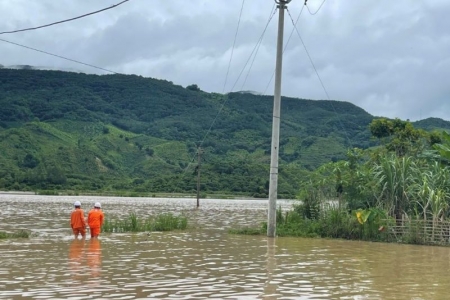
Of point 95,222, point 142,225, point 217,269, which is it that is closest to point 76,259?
point 217,269

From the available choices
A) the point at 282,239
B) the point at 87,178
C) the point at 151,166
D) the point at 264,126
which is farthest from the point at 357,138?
the point at 282,239

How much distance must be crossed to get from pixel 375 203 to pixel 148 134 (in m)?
121

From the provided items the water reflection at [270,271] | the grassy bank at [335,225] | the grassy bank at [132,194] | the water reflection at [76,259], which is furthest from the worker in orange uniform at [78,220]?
the grassy bank at [132,194]

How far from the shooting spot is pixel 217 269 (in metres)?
13.9

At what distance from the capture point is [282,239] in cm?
2166

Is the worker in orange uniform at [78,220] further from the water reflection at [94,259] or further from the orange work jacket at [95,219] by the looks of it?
the water reflection at [94,259]

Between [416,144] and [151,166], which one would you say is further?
[151,166]

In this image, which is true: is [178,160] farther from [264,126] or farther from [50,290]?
[50,290]

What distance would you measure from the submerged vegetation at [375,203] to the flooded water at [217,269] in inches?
40.1

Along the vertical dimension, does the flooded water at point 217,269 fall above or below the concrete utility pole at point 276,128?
below

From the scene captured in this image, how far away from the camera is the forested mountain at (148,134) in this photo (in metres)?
99.1

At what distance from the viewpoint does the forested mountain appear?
99.1 metres

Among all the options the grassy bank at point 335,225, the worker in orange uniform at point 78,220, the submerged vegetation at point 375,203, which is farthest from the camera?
the grassy bank at point 335,225

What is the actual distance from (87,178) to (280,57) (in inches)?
3289
